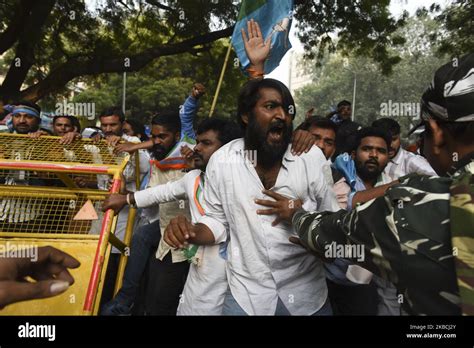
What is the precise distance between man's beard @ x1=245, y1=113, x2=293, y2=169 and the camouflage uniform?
0.80 m

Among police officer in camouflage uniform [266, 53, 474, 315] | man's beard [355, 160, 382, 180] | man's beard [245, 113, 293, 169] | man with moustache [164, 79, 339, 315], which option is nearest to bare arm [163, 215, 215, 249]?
man with moustache [164, 79, 339, 315]

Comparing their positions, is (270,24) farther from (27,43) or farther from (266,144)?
(27,43)

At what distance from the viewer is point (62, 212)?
9.78 ft

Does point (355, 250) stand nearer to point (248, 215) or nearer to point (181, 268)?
point (248, 215)

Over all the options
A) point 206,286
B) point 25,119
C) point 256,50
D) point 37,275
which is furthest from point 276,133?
point 25,119

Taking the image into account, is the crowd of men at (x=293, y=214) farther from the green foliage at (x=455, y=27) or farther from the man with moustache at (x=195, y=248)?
the green foliage at (x=455, y=27)

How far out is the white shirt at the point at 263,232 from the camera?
6.57 feet

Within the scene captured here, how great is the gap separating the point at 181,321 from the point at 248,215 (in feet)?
2.42

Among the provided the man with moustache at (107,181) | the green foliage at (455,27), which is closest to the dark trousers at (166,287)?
the man with moustache at (107,181)

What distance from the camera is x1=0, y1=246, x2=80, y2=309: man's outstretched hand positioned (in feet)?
7.98

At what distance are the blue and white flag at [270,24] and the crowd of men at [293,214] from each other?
559 mm

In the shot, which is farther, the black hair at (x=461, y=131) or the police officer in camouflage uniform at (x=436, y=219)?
the black hair at (x=461, y=131)

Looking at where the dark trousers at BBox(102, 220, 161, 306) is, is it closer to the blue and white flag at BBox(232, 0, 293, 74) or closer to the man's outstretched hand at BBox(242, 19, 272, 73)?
the man's outstretched hand at BBox(242, 19, 272, 73)

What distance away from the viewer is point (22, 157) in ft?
9.54
